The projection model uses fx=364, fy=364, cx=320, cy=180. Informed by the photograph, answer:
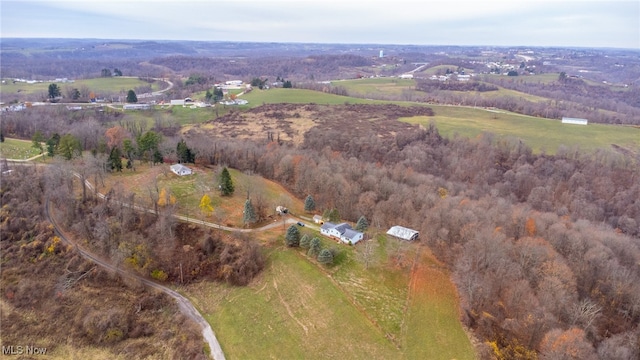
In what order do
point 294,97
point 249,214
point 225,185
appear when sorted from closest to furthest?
point 249,214, point 225,185, point 294,97

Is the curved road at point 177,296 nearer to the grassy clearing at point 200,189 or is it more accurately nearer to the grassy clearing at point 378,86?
the grassy clearing at point 200,189

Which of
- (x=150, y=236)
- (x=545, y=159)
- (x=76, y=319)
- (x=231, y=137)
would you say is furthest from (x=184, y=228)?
(x=545, y=159)

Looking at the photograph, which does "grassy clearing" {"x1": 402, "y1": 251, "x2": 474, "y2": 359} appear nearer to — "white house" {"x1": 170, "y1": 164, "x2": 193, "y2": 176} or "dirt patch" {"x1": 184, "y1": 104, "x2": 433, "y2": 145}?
"white house" {"x1": 170, "y1": 164, "x2": 193, "y2": 176}

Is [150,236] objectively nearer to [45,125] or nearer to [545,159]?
[45,125]

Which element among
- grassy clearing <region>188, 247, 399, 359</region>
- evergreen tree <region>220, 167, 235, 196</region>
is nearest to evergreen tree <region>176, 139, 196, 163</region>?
evergreen tree <region>220, 167, 235, 196</region>

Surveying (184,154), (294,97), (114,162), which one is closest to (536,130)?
(294,97)

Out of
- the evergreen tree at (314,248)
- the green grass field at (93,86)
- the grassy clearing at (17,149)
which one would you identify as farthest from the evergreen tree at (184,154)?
the green grass field at (93,86)

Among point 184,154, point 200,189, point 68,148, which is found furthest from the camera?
point 184,154

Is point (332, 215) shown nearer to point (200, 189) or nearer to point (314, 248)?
point (314, 248)
